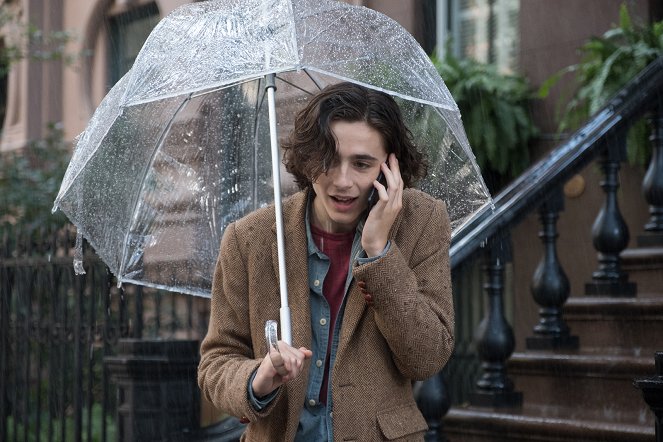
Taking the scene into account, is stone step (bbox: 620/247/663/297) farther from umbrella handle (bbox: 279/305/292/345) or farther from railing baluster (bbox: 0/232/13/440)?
railing baluster (bbox: 0/232/13/440)

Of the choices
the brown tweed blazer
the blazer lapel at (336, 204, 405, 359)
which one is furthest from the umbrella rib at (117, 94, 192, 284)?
the blazer lapel at (336, 204, 405, 359)

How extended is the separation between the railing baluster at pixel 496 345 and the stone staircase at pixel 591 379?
8cm

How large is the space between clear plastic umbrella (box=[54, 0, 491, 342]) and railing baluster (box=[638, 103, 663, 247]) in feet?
9.36

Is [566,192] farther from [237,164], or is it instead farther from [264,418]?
[264,418]

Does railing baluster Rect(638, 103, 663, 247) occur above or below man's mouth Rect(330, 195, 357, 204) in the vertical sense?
above

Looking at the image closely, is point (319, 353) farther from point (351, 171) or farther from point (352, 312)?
point (351, 171)

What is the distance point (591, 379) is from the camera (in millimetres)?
5773

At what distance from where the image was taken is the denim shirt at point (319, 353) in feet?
9.55

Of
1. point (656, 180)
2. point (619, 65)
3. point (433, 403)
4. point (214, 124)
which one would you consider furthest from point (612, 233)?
point (214, 124)

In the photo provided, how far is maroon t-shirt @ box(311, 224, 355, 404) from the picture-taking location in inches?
119

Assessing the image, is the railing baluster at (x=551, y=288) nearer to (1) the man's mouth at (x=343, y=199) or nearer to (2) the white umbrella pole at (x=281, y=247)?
(2) the white umbrella pole at (x=281, y=247)

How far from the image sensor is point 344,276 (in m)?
3.03

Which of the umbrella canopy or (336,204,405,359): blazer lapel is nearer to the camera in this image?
(336,204,405,359): blazer lapel

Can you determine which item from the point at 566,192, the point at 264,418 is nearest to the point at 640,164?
the point at 566,192
